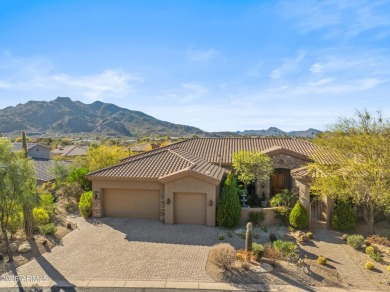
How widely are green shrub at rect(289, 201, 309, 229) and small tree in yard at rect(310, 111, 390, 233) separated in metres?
1.63

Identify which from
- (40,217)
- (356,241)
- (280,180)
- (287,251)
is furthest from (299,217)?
(40,217)

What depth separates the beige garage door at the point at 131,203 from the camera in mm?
21078

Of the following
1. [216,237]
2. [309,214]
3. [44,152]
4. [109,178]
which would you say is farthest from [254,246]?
[44,152]

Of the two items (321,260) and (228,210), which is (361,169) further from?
(228,210)

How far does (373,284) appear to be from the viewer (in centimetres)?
1245

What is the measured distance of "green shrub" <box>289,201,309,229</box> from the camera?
18797 millimetres

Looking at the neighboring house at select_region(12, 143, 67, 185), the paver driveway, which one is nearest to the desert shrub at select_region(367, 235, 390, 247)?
the paver driveway

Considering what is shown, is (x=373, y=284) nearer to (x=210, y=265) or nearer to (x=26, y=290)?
(x=210, y=265)

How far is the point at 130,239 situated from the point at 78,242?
10.2 ft

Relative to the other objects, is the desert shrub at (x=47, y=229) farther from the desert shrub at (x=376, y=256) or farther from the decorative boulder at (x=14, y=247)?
the desert shrub at (x=376, y=256)

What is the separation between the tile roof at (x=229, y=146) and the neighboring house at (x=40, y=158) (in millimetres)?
12519

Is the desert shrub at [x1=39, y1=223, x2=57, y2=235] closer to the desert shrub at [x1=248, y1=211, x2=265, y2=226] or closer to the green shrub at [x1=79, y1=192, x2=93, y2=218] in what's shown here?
the green shrub at [x1=79, y1=192, x2=93, y2=218]

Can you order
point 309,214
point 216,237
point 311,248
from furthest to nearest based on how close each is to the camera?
point 309,214 → point 216,237 → point 311,248

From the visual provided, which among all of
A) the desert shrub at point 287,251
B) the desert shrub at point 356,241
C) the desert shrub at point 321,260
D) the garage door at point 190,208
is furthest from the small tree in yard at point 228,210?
the desert shrub at point 356,241
